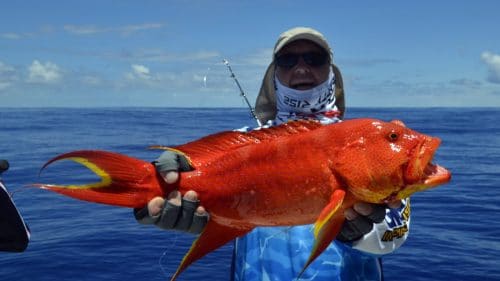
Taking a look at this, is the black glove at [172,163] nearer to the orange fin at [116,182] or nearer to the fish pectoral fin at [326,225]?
the orange fin at [116,182]

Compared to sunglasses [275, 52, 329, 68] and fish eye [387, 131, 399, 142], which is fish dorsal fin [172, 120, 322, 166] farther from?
sunglasses [275, 52, 329, 68]

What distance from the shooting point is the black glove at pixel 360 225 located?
312cm

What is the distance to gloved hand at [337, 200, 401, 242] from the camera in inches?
120

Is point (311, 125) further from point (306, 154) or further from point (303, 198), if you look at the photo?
point (303, 198)

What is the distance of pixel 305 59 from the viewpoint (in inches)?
182

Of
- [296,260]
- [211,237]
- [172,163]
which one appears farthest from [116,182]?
[296,260]

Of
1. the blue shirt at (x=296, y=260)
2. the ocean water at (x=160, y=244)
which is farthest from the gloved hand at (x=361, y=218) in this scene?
the ocean water at (x=160, y=244)

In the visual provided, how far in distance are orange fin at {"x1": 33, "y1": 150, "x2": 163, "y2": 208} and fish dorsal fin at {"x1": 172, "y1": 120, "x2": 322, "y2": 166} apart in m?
0.29

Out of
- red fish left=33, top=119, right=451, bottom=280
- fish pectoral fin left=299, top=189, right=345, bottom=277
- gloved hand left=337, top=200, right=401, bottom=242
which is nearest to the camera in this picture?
fish pectoral fin left=299, top=189, right=345, bottom=277

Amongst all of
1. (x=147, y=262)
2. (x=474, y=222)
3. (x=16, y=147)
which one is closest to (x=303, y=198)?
(x=147, y=262)

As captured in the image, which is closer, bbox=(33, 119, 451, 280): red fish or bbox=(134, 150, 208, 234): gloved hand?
bbox=(33, 119, 451, 280): red fish

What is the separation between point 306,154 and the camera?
9.59 ft

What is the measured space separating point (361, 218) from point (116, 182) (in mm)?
1538

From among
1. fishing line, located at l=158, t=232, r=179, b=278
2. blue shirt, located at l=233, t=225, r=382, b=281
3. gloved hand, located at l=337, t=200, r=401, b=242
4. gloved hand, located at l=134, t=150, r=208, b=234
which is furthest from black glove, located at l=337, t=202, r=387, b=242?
fishing line, located at l=158, t=232, r=179, b=278
